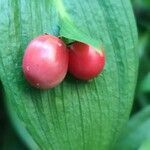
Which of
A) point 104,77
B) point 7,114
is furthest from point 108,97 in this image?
point 7,114

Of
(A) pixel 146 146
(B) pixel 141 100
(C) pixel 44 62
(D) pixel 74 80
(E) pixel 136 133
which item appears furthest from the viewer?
(B) pixel 141 100

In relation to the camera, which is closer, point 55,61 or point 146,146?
point 55,61

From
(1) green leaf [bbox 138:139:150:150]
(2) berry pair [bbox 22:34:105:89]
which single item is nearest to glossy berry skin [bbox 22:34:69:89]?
(2) berry pair [bbox 22:34:105:89]

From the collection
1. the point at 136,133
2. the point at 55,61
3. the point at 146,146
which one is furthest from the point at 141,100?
the point at 55,61

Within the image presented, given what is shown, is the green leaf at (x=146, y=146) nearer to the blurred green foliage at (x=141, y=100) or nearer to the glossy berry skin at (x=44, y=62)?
the blurred green foliage at (x=141, y=100)

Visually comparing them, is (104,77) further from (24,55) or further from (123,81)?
(24,55)

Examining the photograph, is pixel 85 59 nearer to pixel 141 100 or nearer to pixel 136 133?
pixel 136 133
